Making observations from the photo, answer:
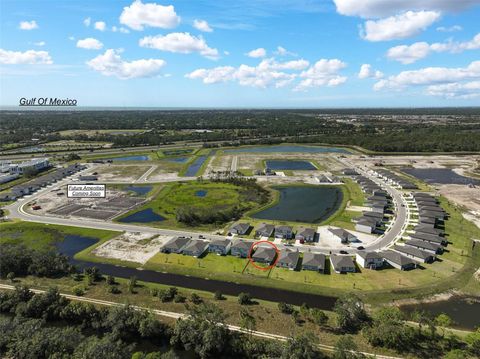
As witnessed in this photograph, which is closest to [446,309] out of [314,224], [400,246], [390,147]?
[400,246]

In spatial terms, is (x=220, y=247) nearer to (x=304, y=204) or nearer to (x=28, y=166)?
(x=304, y=204)

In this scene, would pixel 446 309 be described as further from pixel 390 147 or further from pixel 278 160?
pixel 390 147

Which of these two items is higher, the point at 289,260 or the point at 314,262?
the point at 289,260

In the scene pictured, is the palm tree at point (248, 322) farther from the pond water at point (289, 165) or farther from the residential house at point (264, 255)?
the pond water at point (289, 165)

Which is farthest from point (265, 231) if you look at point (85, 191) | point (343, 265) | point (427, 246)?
point (85, 191)

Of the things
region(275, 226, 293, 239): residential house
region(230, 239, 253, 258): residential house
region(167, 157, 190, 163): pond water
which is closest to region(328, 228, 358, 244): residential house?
region(275, 226, 293, 239): residential house

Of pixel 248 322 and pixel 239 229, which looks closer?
pixel 248 322

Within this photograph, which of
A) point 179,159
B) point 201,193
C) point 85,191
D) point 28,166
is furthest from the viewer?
point 179,159
